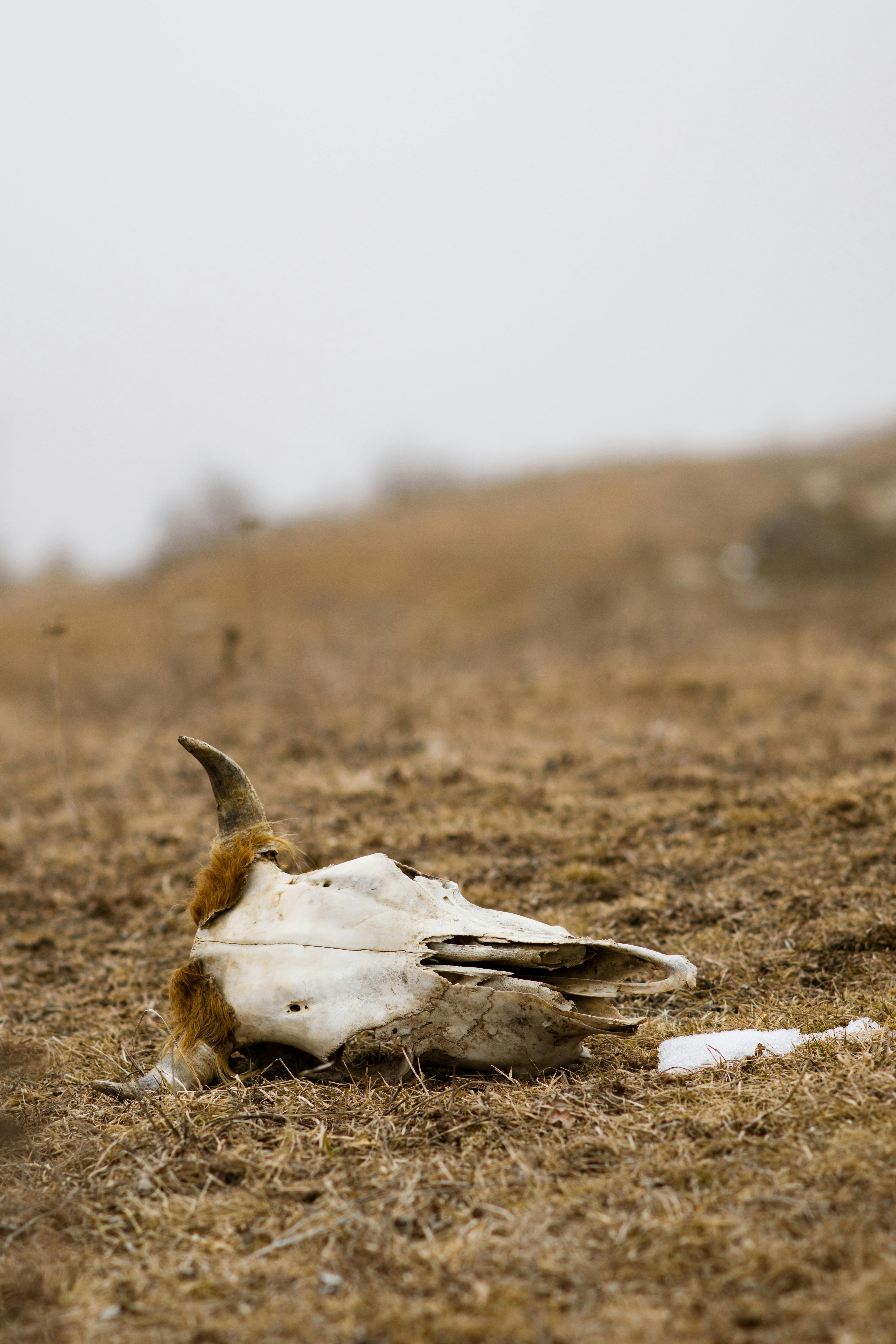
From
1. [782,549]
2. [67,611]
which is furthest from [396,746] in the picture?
[67,611]

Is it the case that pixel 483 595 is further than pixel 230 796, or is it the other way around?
pixel 483 595

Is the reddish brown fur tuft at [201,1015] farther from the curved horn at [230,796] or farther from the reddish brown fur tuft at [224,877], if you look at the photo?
the curved horn at [230,796]

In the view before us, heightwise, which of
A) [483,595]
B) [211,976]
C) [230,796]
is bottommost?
[211,976]

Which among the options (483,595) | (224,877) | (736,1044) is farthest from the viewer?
(483,595)

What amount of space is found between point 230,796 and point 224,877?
0.29 m

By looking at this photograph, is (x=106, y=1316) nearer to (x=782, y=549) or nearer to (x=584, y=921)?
(x=584, y=921)

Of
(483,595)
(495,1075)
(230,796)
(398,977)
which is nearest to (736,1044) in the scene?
(495,1075)

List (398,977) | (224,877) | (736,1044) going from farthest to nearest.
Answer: (224,877) < (736,1044) < (398,977)

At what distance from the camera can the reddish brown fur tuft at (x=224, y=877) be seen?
332 cm

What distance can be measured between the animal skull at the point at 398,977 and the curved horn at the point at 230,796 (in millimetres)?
221

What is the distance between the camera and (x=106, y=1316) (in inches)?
76.6

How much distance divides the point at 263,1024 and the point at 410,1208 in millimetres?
951

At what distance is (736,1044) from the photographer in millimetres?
3092

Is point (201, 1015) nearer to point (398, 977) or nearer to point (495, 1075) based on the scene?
point (398, 977)
